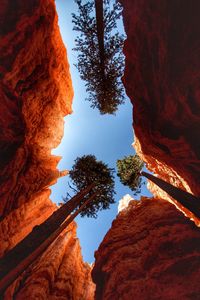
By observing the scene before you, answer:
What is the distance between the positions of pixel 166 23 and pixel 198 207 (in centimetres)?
922

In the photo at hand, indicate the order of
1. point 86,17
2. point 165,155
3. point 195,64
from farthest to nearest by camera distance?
point 165,155 → point 86,17 → point 195,64

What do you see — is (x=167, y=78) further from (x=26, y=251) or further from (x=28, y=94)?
(x=26, y=251)

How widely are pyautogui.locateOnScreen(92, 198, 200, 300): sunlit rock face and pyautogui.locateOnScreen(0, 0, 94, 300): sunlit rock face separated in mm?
4904

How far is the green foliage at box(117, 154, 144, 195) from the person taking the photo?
20828 mm

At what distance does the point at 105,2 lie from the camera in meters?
13.6

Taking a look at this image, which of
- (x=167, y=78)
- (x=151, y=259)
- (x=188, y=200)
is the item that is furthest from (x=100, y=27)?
(x=151, y=259)

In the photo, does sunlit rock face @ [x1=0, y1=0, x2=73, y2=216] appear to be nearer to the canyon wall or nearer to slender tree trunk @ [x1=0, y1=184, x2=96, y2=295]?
slender tree trunk @ [x1=0, y1=184, x2=96, y2=295]

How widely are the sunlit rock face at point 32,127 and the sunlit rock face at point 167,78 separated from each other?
16.8 ft

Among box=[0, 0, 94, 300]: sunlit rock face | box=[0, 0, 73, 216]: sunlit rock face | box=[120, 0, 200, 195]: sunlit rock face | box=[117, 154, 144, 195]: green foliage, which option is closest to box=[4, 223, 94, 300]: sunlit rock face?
box=[0, 0, 94, 300]: sunlit rock face

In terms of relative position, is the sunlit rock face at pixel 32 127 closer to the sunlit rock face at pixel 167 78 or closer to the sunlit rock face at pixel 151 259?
the sunlit rock face at pixel 151 259

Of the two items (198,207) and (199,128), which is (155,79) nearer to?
(199,128)

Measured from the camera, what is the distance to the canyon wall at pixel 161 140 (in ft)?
32.6

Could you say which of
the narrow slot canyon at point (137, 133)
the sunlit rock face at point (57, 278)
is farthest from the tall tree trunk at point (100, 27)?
the sunlit rock face at point (57, 278)

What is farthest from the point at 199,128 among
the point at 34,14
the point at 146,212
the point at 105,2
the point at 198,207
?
the point at 34,14
